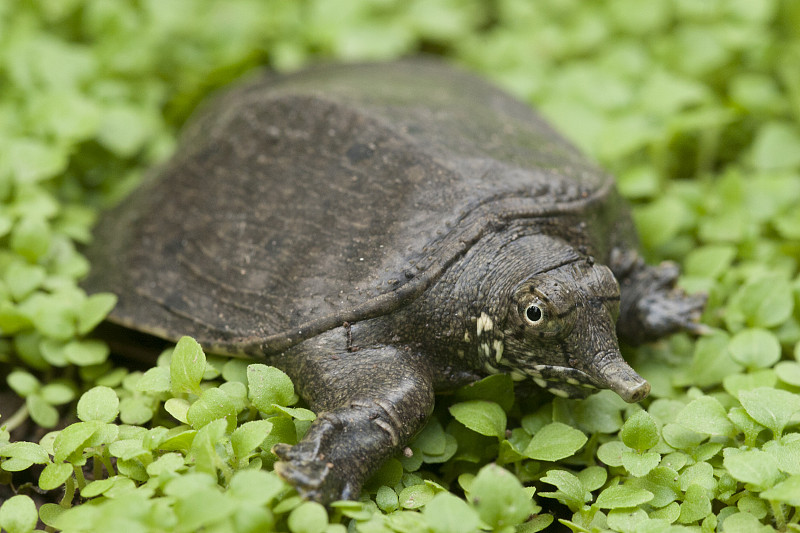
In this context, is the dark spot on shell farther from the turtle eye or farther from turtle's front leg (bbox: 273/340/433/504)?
the turtle eye

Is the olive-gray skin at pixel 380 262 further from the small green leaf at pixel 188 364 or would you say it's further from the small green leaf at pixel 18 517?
the small green leaf at pixel 18 517

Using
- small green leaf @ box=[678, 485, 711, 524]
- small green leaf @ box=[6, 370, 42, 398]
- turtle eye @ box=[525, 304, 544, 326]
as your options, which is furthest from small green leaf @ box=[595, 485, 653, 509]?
small green leaf @ box=[6, 370, 42, 398]

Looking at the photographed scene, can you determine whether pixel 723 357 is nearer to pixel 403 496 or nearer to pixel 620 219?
pixel 620 219

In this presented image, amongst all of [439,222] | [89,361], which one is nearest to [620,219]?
[439,222]

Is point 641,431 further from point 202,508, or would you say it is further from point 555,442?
point 202,508

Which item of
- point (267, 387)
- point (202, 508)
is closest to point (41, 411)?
point (267, 387)

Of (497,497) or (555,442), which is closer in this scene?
(497,497)
